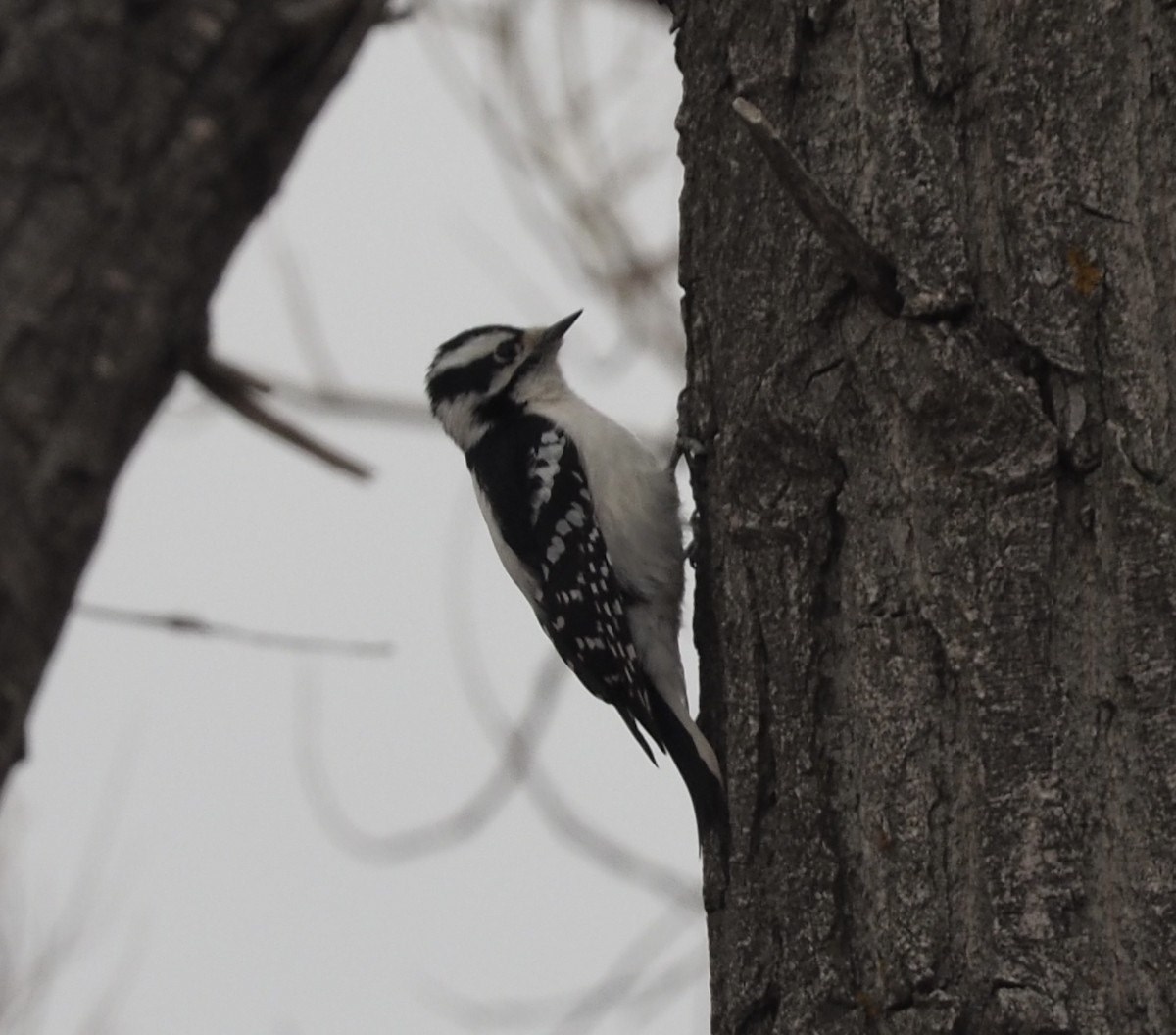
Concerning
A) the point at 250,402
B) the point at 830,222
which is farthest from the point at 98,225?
the point at 830,222

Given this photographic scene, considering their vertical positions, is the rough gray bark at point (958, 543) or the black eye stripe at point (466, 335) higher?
the black eye stripe at point (466, 335)

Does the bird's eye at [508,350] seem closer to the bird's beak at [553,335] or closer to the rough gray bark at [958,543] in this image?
the bird's beak at [553,335]

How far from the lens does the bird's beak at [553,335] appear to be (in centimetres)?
452

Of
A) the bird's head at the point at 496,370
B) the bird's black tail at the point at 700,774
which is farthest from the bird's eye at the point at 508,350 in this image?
the bird's black tail at the point at 700,774

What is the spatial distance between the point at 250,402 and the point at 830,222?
2219 mm

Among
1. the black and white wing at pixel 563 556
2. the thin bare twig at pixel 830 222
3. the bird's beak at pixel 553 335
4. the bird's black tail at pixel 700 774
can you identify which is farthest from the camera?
the bird's beak at pixel 553 335

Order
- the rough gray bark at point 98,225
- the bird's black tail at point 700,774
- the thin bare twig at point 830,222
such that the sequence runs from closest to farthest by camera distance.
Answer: the thin bare twig at point 830,222
the bird's black tail at point 700,774
the rough gray bark at point 98,225

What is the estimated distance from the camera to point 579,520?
408 centimetres

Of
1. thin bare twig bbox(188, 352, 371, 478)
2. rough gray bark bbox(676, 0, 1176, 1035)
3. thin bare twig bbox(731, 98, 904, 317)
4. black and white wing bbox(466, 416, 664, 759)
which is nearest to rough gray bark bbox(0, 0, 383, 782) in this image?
thin bare twig bbox(188, 352, 371, 478)

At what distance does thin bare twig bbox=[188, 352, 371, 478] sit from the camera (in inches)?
152

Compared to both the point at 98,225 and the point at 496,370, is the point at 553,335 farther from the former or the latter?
the point at 98,225

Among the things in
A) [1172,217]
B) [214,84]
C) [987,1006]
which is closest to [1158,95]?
[1172,217]

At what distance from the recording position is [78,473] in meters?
3.58

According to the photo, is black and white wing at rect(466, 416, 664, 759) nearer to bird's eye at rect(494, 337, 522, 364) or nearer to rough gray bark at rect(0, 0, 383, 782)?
bird's eye at rect(494, 337, 522, 364)
